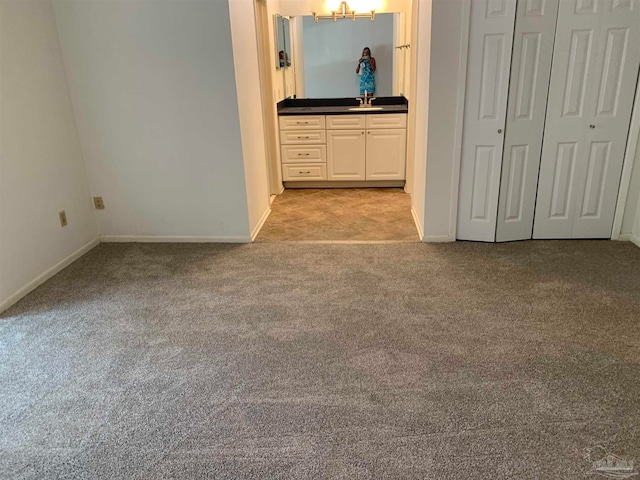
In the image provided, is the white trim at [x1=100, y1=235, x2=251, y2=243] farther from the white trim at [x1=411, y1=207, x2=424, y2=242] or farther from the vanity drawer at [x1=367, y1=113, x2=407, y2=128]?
the vanity drawer at [x1=367, y1=113, x2=407, y2=128]

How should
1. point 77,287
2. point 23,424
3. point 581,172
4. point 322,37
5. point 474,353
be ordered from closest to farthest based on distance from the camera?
point 23,424 < point 474,353 < point 77,287 < point 581,172 < point 322,37

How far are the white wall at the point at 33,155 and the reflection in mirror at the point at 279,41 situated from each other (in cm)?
240

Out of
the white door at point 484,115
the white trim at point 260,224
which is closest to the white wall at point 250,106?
the white trim at point 260,224

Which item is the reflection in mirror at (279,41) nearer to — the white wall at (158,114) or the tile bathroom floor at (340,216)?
the tile bathroom floor at (340,216)

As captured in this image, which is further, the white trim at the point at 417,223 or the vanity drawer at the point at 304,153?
the vanity drawer at the point at 304,153

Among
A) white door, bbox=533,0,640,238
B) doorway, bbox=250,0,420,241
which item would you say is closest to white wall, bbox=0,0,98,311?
doorway, bbox=250,0,420,241

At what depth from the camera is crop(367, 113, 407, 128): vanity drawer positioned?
16.9ft

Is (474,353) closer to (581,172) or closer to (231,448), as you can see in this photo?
(231,448)

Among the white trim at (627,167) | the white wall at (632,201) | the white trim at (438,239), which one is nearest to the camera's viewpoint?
the white trim at (627,167)

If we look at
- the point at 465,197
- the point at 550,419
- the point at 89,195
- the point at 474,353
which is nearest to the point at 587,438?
the point at 550,419

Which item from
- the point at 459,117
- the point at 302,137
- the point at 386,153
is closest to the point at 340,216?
the point at 386,153

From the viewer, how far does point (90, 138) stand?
372 cm

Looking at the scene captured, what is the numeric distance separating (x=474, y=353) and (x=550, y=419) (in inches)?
19.6

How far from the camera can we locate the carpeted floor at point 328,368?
1718 mm
